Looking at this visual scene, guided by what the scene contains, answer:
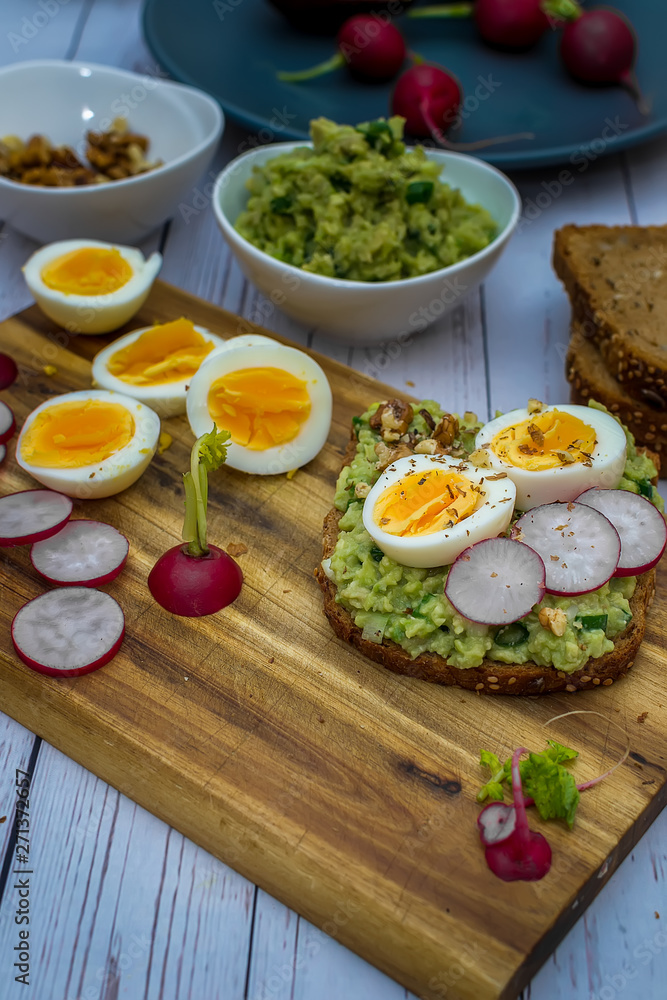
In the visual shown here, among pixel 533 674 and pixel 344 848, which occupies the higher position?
pixel 533 674

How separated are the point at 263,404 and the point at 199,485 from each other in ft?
2.04

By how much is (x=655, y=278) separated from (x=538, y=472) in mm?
1598

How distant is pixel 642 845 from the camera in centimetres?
282

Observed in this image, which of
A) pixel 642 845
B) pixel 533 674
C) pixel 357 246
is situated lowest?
pixel 642 845

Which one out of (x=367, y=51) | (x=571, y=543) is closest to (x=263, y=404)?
(x=571, y=543)

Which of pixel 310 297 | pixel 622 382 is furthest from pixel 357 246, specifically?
pixel 622 382

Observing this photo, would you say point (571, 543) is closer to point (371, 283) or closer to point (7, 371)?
point (371, 283)

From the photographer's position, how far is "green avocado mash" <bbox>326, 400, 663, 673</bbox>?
2.77m

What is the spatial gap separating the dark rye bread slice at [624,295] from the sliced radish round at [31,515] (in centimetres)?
234

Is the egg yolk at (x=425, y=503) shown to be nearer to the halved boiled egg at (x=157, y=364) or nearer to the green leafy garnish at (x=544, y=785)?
the green leafy garnish at (x=544, y=785)

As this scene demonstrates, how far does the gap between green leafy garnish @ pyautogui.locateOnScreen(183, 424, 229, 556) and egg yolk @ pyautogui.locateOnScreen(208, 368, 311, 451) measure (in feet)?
1.45

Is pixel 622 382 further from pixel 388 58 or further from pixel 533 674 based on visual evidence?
pixel 388 58

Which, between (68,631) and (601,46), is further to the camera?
(601,46)

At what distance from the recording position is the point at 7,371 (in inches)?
153
